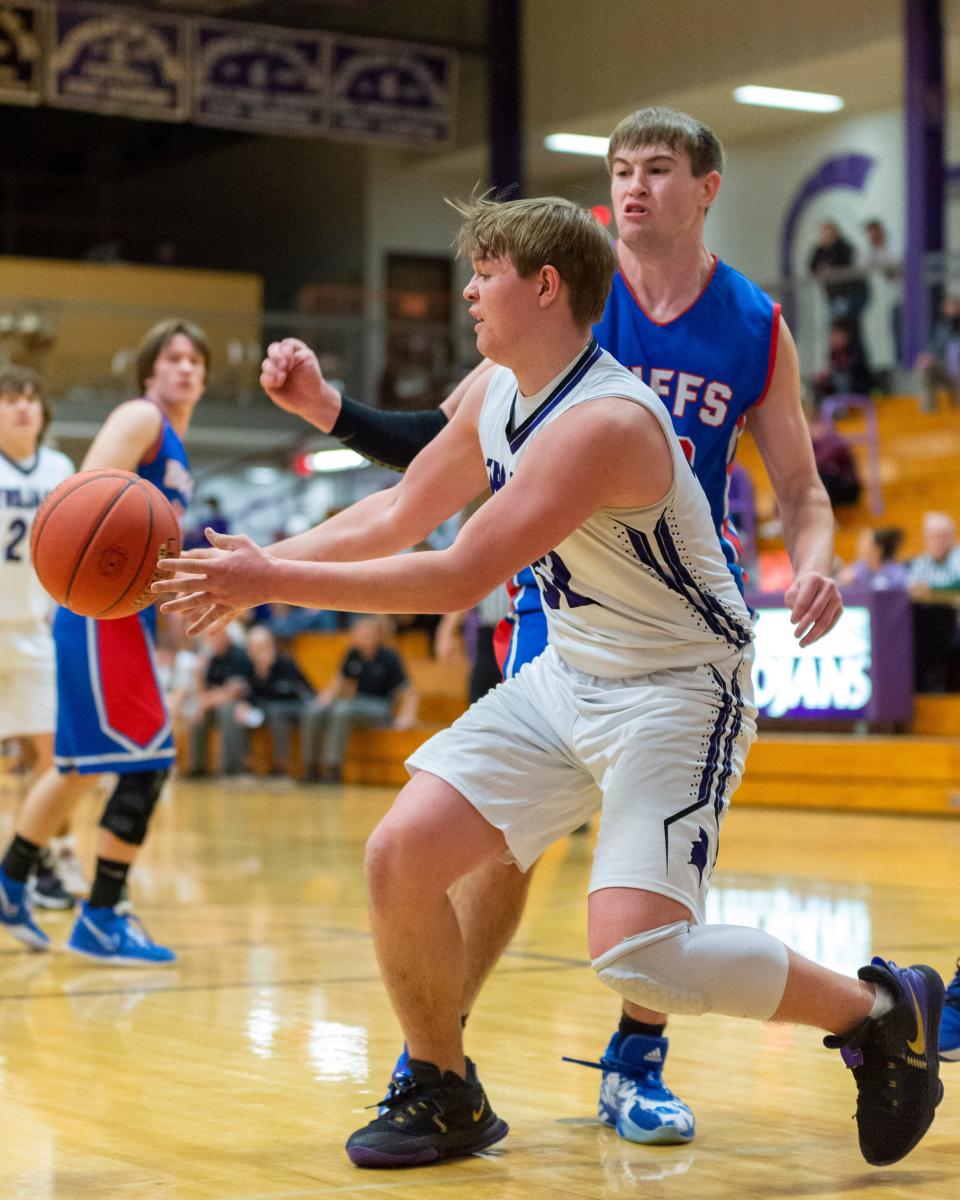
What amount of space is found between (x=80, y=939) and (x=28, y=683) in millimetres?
1657

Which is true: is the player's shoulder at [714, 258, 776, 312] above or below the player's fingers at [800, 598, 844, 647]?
above

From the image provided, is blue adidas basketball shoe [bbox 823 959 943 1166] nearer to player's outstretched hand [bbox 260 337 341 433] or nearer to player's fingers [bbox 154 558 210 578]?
player's fingers [bbox 154 558 210 578]

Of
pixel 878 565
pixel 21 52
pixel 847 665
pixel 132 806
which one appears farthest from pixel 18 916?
pixel 21 52

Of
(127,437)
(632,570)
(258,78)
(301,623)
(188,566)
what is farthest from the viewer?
(301,623)

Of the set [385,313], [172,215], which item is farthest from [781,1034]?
[172,215]

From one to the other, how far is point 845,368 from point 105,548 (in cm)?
1403

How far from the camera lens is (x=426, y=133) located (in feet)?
59.3

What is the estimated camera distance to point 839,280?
677 inches

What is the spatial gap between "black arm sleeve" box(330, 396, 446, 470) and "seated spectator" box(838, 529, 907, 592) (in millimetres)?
8686

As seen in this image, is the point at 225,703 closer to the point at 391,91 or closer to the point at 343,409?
the point at 391,91

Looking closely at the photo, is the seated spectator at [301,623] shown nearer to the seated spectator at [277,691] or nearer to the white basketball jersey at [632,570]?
the seated spectator at [277,691]

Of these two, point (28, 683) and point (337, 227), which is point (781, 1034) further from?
point (337, 227)

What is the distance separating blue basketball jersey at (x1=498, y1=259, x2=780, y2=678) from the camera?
356 cm

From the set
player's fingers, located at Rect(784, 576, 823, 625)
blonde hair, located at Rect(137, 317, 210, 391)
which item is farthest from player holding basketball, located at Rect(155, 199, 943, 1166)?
blonde hair, located at Rect(137, 317, 210, 391)
